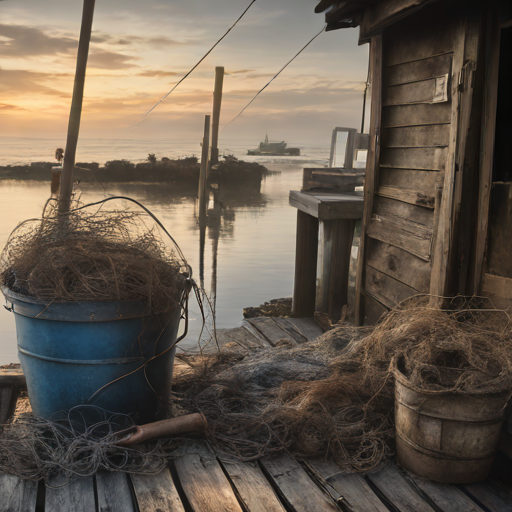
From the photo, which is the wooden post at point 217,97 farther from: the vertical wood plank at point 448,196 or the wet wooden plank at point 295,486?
the wet wooden plank at point 295,486

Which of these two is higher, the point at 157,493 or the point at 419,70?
the point at 419,70

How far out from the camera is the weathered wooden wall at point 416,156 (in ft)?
11.6

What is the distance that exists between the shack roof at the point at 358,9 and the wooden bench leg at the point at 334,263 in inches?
86.6

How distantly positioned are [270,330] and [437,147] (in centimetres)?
302

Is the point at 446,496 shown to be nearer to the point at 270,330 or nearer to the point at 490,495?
the point at 490,495

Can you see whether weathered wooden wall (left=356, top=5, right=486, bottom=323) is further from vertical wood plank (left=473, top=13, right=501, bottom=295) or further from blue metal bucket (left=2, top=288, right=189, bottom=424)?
blue metal bucket (left=2, top=288, right=189, bottom=424)

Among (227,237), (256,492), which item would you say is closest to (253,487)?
(256,492)

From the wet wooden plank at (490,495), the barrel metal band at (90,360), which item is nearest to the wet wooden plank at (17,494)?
the barrel metal band at (90,360)

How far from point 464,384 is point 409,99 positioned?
2.50 metres

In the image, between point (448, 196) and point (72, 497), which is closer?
point (72, 497)

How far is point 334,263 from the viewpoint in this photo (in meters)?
6.39

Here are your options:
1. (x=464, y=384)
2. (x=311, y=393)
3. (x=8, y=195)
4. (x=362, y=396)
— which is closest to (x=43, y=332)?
(x=311, y=393)

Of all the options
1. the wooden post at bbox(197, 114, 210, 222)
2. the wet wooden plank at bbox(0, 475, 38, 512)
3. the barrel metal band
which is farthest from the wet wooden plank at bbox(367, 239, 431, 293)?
the wooden post at bbox(197, 114, 210, 222)

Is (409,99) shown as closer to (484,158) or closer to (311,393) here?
(484,158)
